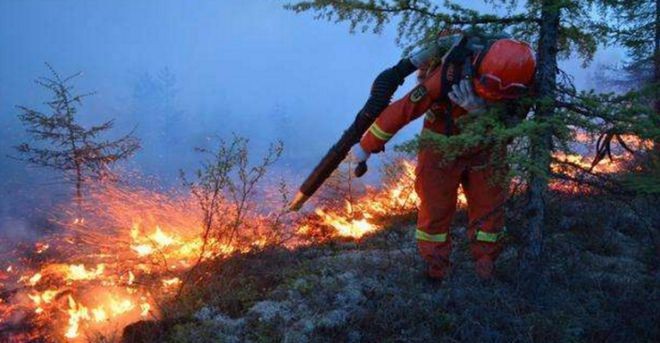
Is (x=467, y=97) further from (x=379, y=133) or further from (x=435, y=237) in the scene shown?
(x=435, y=237)

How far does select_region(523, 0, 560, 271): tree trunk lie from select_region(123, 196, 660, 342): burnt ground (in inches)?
12.5

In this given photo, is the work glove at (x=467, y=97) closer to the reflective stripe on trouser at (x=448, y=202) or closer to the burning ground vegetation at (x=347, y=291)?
the reflective stripe on trouser at (x=448, y=202)

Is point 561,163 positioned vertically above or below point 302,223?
below

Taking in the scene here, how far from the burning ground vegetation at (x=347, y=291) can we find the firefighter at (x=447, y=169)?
29cm

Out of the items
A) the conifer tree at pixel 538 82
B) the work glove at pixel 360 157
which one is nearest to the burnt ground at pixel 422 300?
the conifer tree at pixel 538 82

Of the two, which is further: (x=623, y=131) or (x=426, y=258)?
(x=426, y=258)

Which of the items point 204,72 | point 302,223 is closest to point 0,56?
point 204,72

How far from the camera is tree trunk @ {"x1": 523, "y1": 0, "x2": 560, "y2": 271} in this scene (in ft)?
14.1

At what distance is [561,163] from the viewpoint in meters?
4.35

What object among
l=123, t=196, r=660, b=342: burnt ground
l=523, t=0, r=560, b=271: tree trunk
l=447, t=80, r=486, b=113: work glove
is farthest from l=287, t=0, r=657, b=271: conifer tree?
l=123, t=196, r=660, b=342: burnt ground

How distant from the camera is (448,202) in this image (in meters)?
5.23

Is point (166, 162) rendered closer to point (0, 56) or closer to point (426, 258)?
point (426, 258)

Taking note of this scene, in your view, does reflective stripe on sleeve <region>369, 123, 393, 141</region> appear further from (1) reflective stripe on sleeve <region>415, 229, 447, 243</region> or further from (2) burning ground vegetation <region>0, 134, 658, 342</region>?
(2) burning ground vegetation <region>0, 134, 658, 342</region>

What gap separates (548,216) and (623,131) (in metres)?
3.81
